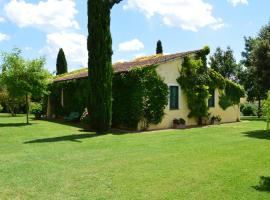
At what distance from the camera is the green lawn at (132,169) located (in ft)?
23.6

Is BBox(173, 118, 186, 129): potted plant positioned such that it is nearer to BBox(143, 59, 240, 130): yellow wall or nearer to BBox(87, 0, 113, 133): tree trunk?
BBox(143, 59, 240, 130): yellow wall

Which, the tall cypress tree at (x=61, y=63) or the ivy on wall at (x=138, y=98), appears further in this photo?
the tall cypress tree at (x=61, y=63)

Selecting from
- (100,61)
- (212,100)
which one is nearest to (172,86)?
(212,100)

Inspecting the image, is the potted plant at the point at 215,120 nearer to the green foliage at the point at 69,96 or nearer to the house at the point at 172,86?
the house at the point at 172,86

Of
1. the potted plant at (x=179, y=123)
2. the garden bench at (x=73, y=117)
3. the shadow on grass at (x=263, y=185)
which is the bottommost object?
the shadow on grass at (x=263, y=185)

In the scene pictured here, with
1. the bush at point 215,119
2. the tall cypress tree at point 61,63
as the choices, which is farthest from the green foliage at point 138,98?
the tall cypress tree at point 61,63

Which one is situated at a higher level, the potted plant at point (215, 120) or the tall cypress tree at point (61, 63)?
the tall cypress tree at point (61, 63)

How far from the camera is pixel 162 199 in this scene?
22.2ft

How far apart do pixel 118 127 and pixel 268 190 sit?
14127 mm

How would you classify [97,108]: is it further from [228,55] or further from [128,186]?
[228,55]

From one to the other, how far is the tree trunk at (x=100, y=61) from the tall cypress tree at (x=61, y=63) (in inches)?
1168

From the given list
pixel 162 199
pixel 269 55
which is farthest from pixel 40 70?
pixel 162 199

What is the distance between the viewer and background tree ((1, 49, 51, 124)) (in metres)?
22.6

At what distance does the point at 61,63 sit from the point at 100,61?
30.4 meters
